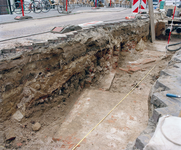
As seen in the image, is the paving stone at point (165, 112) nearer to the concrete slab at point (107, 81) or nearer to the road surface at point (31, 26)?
the concrete slab at point (107, 81)

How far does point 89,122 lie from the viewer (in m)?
3.49

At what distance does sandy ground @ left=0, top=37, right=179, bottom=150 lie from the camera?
2.96 meters

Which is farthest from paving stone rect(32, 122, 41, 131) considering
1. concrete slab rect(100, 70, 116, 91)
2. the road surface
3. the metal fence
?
the metal fence

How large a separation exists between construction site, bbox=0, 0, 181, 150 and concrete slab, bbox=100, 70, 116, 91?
0.11ft

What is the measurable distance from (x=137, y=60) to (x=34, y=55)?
16.7ft

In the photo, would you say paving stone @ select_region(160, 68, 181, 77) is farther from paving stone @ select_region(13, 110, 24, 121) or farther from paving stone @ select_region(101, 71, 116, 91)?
paving stone @ select_region(13, 110, 24, 121)

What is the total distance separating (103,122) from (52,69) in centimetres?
174

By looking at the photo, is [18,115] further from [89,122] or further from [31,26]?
Result: [31,26]

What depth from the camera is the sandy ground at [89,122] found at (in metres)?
2.96

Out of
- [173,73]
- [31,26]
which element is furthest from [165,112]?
[31,26]

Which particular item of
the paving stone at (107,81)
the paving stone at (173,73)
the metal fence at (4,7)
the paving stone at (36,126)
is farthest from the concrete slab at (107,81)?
the metal fence at (4,7)

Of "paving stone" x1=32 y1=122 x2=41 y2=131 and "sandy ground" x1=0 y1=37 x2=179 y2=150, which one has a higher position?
"paving stone" x1=32 y1=122 x2=41 y2=131

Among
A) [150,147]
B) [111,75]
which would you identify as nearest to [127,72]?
[111,75]

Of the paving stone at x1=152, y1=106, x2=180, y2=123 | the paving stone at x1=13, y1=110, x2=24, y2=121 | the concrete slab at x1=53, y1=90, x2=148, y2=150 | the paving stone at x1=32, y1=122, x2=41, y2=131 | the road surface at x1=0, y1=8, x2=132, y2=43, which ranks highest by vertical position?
the road surface at x1=0, y1=8, x2=132, y2=43
